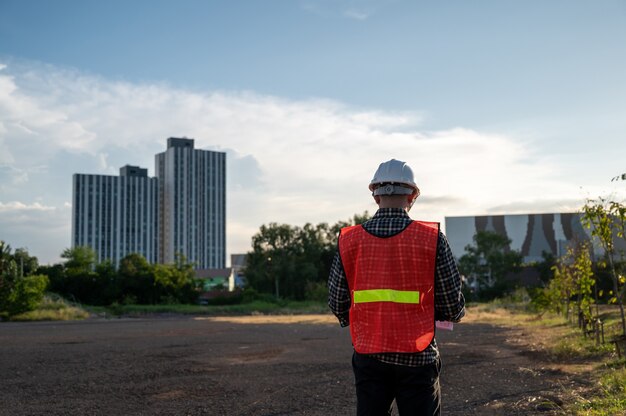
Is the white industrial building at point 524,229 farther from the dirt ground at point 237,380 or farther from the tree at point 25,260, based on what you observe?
the dirt ground at point 237,380

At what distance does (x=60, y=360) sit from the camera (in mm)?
12172

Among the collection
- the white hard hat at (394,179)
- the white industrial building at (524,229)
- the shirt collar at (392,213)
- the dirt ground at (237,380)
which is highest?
the white industrial building at (524,229)

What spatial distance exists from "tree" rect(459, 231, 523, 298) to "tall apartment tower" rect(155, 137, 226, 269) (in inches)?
4018

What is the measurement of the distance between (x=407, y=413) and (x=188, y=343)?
45.4 ft

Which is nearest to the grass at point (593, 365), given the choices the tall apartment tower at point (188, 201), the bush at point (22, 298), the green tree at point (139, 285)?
the bush at point (22, 298)

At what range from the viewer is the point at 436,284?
3.09 metres

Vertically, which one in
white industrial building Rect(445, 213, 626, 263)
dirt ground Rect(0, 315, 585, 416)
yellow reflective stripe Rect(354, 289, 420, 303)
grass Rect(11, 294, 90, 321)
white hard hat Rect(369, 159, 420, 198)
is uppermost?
white industrial building Rect(445, 213, 626, 263)

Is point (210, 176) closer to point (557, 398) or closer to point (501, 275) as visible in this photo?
point (501, 275)

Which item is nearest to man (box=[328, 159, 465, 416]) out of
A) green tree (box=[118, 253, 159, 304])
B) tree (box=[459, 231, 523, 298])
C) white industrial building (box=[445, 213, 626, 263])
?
tree (box=[459, 231, 523, 298])

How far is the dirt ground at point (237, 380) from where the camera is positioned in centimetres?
702

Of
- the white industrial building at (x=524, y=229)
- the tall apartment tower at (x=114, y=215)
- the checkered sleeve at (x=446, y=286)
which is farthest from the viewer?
the tall apartment tower at (x=114, y=215)

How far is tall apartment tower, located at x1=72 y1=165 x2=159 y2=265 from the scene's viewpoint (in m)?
145

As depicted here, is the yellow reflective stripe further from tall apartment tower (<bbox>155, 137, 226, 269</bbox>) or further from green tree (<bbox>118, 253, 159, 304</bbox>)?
tall apartment tower (<bbox>155, 137, 226, 269</bbox>)

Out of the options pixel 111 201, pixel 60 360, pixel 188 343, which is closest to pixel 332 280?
pixel 60 360
